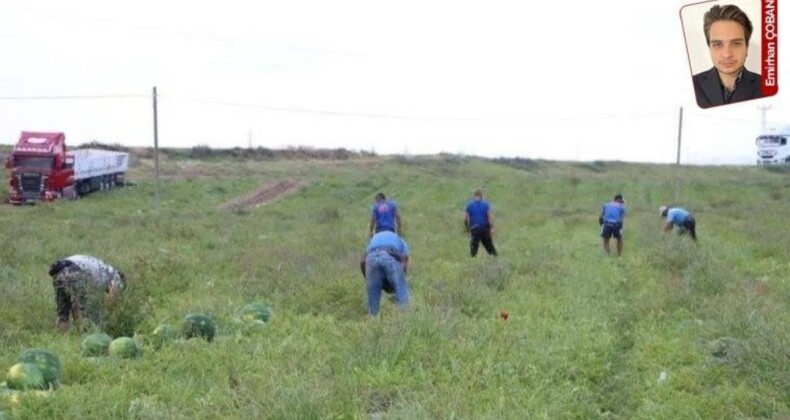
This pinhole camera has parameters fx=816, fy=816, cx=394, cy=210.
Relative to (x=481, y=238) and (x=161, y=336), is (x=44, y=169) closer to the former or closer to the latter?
(x=481, y=238)

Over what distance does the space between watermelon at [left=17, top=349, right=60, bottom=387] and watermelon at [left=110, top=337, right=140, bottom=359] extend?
72 centimetres

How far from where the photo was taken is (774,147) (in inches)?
2623

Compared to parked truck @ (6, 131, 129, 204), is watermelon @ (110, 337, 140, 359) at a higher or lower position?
lower

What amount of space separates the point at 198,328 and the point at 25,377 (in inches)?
87.0

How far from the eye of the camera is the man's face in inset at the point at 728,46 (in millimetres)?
4016

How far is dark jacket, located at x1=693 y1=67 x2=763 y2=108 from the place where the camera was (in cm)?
406

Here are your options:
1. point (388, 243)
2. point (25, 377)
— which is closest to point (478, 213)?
point (388, 243)

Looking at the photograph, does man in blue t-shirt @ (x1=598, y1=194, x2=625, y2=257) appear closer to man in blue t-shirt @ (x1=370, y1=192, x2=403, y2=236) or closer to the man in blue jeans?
man in blue t-shirt @ (x1=370, y1=192, x2=403, y2=236)

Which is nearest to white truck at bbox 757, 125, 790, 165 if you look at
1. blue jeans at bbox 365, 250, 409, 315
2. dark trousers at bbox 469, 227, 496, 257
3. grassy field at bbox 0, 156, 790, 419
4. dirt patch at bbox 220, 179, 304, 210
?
dirt patch at bbox 220, 179, 304, 210

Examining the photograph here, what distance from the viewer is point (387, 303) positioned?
10.1m

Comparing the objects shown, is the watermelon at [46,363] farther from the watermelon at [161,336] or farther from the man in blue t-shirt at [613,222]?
the man in blue t-shirt at [613,222]

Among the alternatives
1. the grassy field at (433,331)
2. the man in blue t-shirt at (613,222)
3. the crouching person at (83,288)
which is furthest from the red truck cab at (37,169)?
the crouching person at (83,288)

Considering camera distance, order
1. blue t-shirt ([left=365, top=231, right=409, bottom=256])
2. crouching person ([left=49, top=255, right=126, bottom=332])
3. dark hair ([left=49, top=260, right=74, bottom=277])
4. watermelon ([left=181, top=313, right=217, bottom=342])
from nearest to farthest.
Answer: watermelon ([left=181, top=313, right=217, bottom=342]) → crouching person ([left=49, top=255, right=126, bottom=332]) → dark hair ([left=49, top=260, right=74, bottom=277]) → blue t-shirt ([left=365, top=231, right=409, bottom=256])

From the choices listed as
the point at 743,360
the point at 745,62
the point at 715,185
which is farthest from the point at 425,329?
the point at 715,185
